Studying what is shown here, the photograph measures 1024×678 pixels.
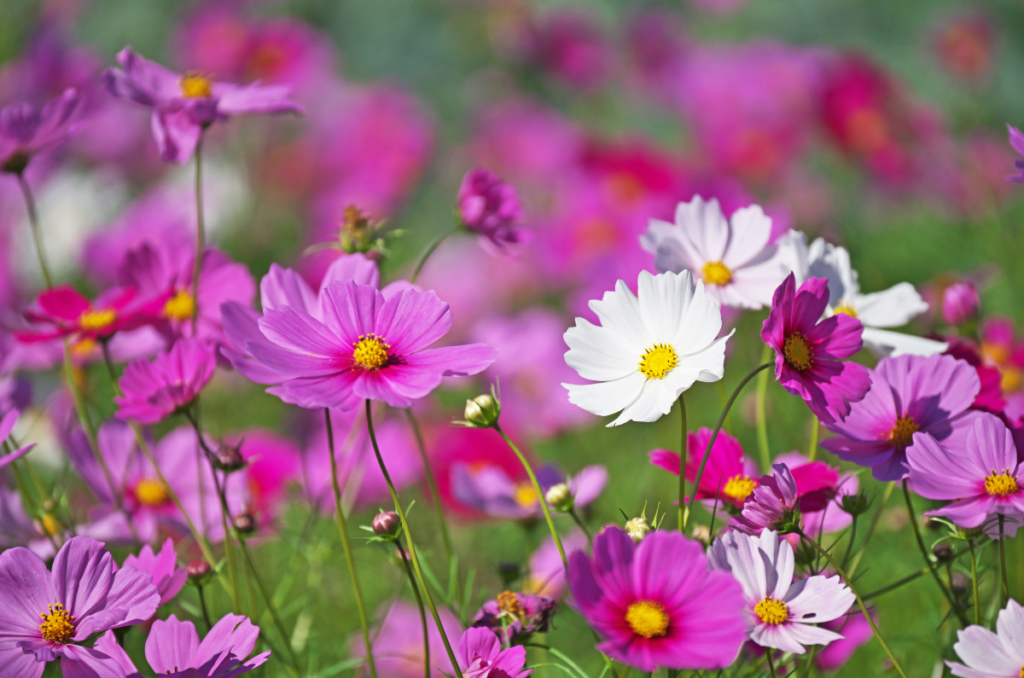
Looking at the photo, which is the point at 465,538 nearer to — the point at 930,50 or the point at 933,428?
the point at 933,428

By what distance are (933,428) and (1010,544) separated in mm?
456

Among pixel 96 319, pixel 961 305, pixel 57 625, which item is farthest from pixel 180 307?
pixel 961 305

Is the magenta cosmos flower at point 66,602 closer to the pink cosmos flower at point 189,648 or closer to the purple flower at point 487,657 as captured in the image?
the pink cosmos flower at point 189,648

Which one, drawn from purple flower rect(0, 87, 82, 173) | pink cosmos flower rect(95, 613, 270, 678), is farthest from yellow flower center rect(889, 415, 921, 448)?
purple flower rect(0, 87, 82, 173)

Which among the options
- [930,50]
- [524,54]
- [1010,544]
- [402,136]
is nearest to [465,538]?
[1010,544]

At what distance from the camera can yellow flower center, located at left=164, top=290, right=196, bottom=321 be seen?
0.66 meters

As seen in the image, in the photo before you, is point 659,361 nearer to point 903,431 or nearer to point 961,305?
point 903,431

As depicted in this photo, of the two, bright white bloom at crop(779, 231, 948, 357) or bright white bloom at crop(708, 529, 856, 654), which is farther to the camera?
bright white bloom at crop(779, 231, 948, 357)

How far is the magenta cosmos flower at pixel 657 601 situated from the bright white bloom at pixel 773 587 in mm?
37

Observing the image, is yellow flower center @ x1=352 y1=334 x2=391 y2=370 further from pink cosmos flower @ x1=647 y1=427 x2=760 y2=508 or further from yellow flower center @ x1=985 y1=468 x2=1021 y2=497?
yellow flower center @ x1=985 y1=468 x2=1021 y2=497

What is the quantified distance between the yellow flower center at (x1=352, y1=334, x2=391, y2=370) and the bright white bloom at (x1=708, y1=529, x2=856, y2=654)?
21 centimetres

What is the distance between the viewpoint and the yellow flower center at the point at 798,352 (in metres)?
0.47

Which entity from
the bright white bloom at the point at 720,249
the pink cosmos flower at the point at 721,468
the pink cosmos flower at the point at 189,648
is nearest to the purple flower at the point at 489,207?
the bright white bloom at the point at 720,249

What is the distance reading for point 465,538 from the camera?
50.5 inches
